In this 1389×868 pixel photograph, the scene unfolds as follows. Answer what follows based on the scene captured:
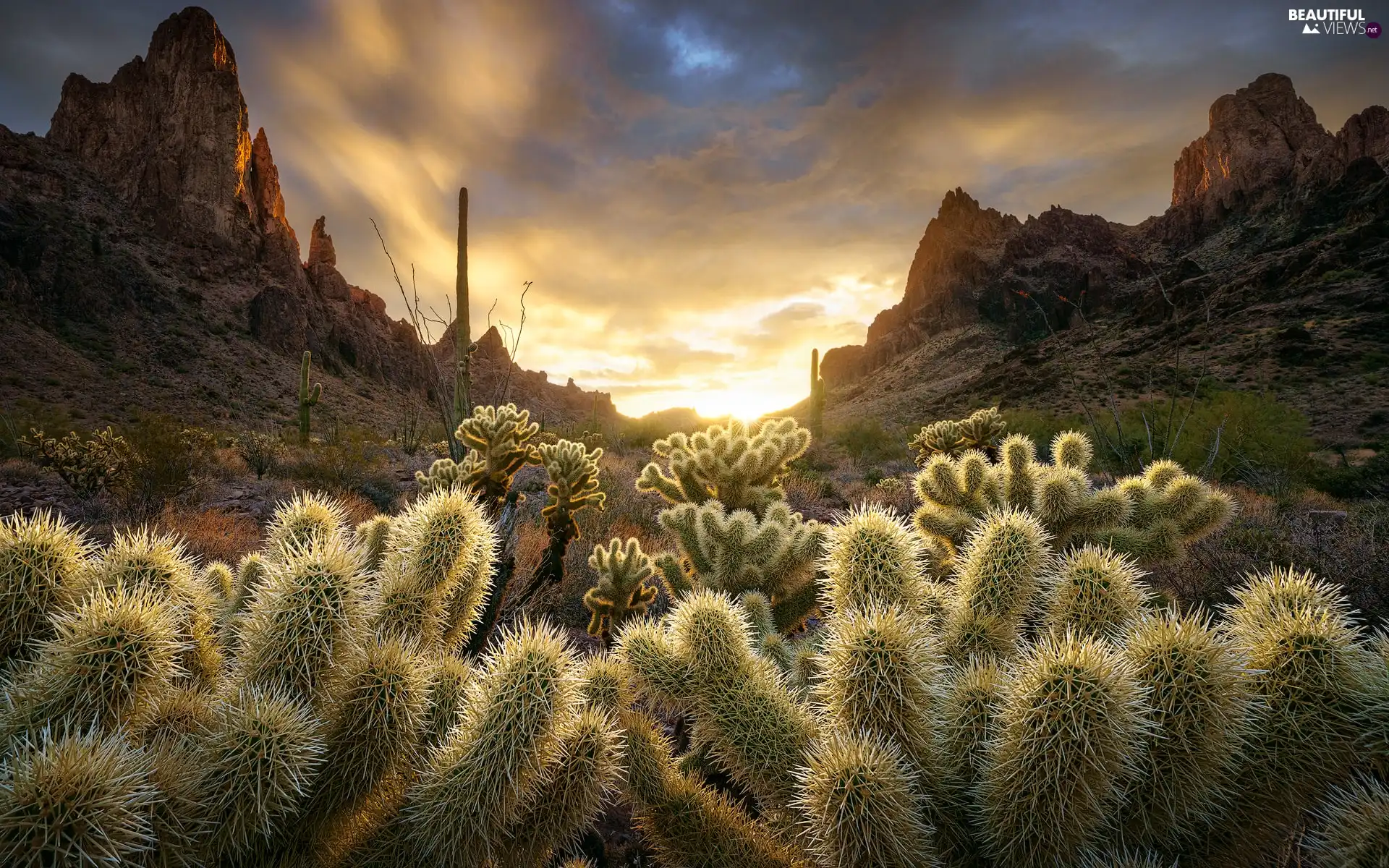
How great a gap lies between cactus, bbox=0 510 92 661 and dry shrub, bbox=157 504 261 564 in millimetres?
5229

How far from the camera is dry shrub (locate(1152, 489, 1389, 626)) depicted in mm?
4141

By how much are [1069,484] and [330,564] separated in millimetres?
4054

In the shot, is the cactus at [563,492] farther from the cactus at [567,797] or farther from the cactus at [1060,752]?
the cactus at [1060,752]

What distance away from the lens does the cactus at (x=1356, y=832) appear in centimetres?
93

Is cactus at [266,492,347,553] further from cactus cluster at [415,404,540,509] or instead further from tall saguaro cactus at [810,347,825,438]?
tall saguaro cactus at [810,347,825,438]

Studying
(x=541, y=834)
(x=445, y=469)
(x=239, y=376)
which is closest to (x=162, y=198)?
(x=239, y=376)

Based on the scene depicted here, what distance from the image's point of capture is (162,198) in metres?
50.1

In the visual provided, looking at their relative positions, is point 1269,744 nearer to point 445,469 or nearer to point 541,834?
point 541,834

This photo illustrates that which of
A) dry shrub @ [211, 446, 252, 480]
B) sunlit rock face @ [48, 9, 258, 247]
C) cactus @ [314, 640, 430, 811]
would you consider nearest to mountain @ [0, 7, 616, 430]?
sunlit rock face @ [48, 9, 258, 247]

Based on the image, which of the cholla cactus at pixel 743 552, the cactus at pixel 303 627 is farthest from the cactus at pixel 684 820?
the cholla cactus at pixel 743 552

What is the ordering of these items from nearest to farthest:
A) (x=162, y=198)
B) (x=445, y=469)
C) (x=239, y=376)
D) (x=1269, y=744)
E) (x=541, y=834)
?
(x=1269, y=744) < (x=541, y=834) < (x=445, y=469) < (x=239, y=376) < (x=162, y=198)

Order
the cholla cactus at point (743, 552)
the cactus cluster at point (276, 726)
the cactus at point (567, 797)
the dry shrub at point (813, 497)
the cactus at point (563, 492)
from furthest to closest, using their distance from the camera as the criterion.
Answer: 1. the dry shrub at point (813, 497)
2. the cactus at point (563, 492)
3. the cholla cactus at point (743, 552)
4. the cactus at point (567, 797)
5. the cactus cluster at point (276, 726)

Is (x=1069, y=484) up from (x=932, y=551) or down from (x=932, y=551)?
up

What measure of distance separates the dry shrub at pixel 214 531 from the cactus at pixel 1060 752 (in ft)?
22.9
